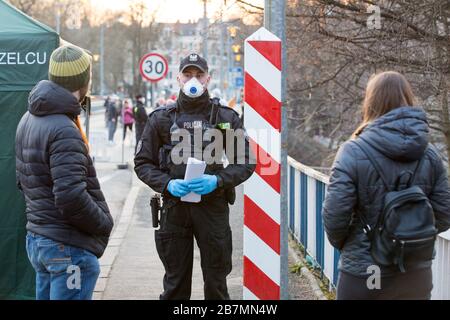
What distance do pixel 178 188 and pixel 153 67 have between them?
56.0 ft

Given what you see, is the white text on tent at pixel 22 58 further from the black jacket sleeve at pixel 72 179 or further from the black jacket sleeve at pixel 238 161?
the black jacket sleeve at pixel 72 179

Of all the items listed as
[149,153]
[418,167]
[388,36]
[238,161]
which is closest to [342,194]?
[418,167]

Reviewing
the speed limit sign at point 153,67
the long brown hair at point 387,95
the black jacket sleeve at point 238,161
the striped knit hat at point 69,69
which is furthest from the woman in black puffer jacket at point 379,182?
the speed limit sign at point 153,67

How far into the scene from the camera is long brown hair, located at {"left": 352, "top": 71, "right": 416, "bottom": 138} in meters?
4.14

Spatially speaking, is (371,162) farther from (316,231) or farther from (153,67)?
(153,67)

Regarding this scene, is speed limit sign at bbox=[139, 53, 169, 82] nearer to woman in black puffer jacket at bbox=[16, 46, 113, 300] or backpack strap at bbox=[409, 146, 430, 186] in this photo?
woman in black puffer jacket at bbox=[16, 46, 113, 300]

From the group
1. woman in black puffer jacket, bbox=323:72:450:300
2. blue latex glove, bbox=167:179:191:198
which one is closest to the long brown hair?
woman in black puffer jacket, bbox=323:72:450:300

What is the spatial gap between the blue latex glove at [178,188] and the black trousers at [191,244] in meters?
0.15

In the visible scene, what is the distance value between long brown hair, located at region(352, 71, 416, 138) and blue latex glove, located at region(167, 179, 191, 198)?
1465mm

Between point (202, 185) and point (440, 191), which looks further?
point (202, 185)

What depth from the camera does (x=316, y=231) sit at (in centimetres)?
830

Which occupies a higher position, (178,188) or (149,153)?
(149,153)

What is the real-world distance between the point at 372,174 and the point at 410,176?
0.70 ft
